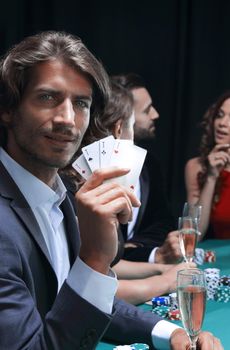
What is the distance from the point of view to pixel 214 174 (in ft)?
12.2

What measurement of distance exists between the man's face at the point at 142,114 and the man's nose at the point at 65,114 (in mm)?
2386

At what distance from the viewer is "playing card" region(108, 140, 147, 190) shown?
1378 millimetres

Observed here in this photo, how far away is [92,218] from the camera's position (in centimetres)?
119

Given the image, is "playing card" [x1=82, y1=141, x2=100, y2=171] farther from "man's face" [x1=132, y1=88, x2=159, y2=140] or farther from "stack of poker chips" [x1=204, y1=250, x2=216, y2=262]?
"man's face" [x1=132, y1=88, x2=159, y2=140]

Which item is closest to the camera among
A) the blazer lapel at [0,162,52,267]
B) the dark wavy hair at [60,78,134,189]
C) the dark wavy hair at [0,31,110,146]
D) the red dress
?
the blazer lapel at [0,162,52,267]

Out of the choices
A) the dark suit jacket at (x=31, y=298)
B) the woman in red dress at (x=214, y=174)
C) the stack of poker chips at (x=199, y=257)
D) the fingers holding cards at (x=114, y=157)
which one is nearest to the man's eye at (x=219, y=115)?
the woman in red dress at (x=214, y=174)

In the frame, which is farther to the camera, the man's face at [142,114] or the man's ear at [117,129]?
the man's face at [142,114]

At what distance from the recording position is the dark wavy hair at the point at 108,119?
1.78 m

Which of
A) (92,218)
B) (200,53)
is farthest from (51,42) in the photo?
(200,53)

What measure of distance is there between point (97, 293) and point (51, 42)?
69cm

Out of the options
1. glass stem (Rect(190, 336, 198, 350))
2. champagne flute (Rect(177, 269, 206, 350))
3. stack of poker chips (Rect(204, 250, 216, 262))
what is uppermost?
champagne flute (Rect(177, 269, 206, 350))

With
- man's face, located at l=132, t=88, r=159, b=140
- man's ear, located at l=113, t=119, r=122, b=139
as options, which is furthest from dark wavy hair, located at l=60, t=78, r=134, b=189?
man's face, located at l=132, t=88, r=159, b=140

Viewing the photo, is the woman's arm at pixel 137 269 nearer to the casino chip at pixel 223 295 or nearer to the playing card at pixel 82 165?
the casino chip at pixel 223 295

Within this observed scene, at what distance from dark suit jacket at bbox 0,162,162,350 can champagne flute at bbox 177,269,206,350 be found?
0.19 metres
